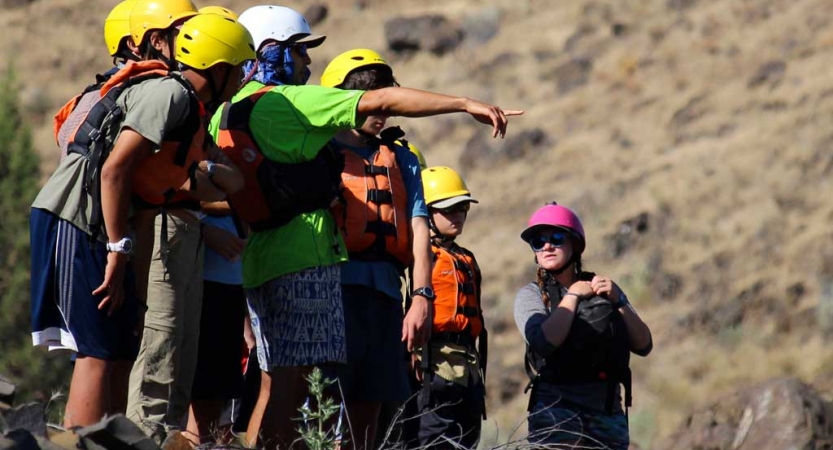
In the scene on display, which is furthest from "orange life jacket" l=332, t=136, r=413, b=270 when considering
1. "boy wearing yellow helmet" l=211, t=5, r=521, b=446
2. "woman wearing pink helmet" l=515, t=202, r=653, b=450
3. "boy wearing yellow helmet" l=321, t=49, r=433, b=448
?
"woman wearing pink helmet" l=515, t=202, r=653, b=450

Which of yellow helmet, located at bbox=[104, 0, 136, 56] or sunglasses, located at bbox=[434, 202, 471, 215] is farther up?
yellow helmet, located at bbox=[104, 0, 136, 56]

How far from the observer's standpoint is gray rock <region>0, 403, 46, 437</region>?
4281 mm

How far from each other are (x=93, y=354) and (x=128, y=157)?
0.70m

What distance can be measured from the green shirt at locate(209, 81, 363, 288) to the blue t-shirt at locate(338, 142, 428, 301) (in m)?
0.33

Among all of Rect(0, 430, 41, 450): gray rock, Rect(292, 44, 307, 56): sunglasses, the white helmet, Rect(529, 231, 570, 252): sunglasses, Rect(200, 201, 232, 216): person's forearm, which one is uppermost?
the white helmet

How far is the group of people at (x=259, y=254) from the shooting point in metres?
5.03

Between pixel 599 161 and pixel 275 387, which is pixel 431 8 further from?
pixel 275 387

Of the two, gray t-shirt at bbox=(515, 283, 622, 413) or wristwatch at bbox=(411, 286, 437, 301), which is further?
gray t-shirt at bbox=(515, 283, 622, 413)

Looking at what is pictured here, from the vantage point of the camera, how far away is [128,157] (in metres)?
4.93

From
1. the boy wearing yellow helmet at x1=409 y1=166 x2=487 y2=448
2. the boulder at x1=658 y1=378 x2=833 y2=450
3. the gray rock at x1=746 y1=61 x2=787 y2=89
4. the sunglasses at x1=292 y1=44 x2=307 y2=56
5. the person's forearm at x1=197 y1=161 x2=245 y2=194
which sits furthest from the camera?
the gray rock at x1=746 y1=61 x2=787 y2=89

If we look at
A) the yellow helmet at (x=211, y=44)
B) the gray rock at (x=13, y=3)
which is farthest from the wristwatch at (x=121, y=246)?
the gray rock at (x=13, y=3)

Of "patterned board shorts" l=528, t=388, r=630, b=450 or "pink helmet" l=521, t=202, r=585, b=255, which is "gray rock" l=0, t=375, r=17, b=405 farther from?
"pink helmet" l=521, t=202, r=585, b=255

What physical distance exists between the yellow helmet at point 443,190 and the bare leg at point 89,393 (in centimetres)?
301

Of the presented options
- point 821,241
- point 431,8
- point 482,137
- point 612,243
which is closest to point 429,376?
point 821,241
